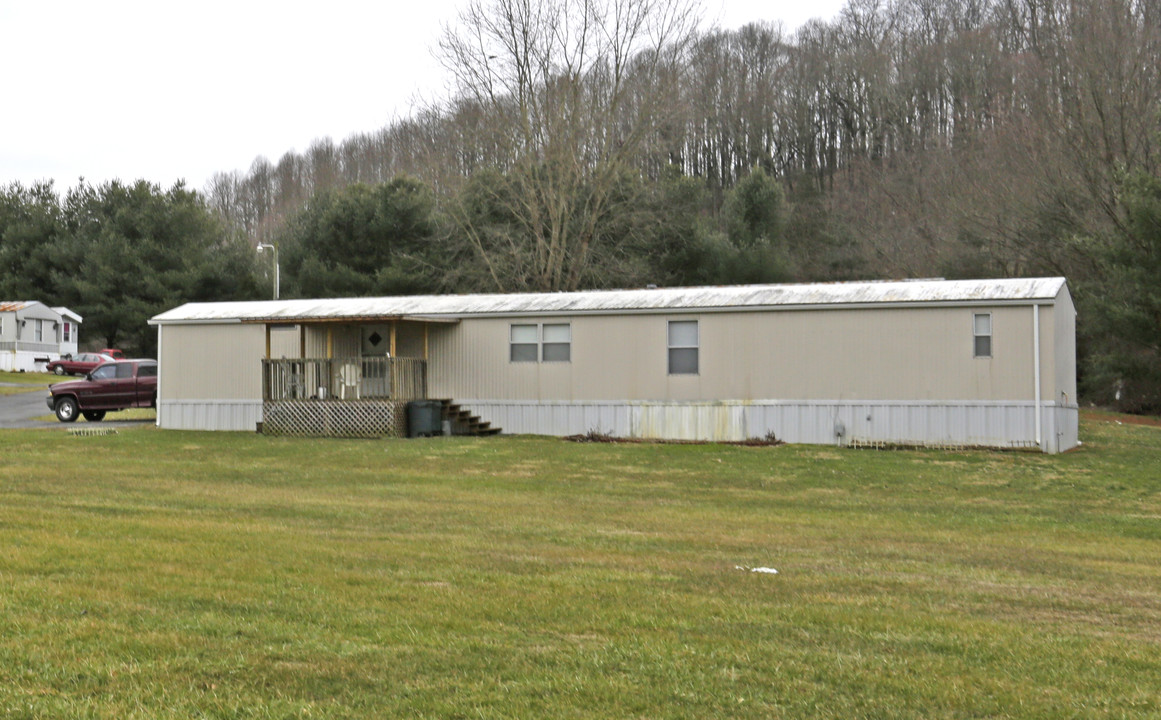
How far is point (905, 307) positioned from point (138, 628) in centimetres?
1915

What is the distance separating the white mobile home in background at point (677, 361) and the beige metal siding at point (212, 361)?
0.04m

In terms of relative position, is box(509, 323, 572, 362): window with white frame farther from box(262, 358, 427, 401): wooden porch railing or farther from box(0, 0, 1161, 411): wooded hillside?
box(0, 0, 1161, 411): wooded hillside

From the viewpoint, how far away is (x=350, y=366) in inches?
1074

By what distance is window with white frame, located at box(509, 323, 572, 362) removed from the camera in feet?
86.2

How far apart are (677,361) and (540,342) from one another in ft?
10.5

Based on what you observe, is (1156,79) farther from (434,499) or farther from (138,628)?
(138,628)

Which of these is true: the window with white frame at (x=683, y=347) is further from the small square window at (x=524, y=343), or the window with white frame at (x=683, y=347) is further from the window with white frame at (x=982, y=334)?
the window with white frame at (x=982, y=334)

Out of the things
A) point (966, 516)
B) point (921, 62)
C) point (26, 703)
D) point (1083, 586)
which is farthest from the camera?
point (921, 62)

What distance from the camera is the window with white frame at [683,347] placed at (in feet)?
82.7

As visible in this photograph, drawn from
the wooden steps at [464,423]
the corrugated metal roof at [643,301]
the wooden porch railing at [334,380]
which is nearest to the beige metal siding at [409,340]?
the corrugated metal roof at [643,301]

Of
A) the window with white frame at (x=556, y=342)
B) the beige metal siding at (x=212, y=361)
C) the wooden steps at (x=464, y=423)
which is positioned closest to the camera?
the window with white frame at (x=556, y=342)

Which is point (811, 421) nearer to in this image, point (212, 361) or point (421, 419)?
point (421, 419)

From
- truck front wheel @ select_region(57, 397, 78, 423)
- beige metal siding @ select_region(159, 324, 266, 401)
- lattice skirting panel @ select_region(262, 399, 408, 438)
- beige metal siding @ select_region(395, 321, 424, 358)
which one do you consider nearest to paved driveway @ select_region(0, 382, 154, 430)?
truck front wheel @ select_region(57, 397, 78, 423)

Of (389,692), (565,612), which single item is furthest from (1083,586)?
(389,692)
